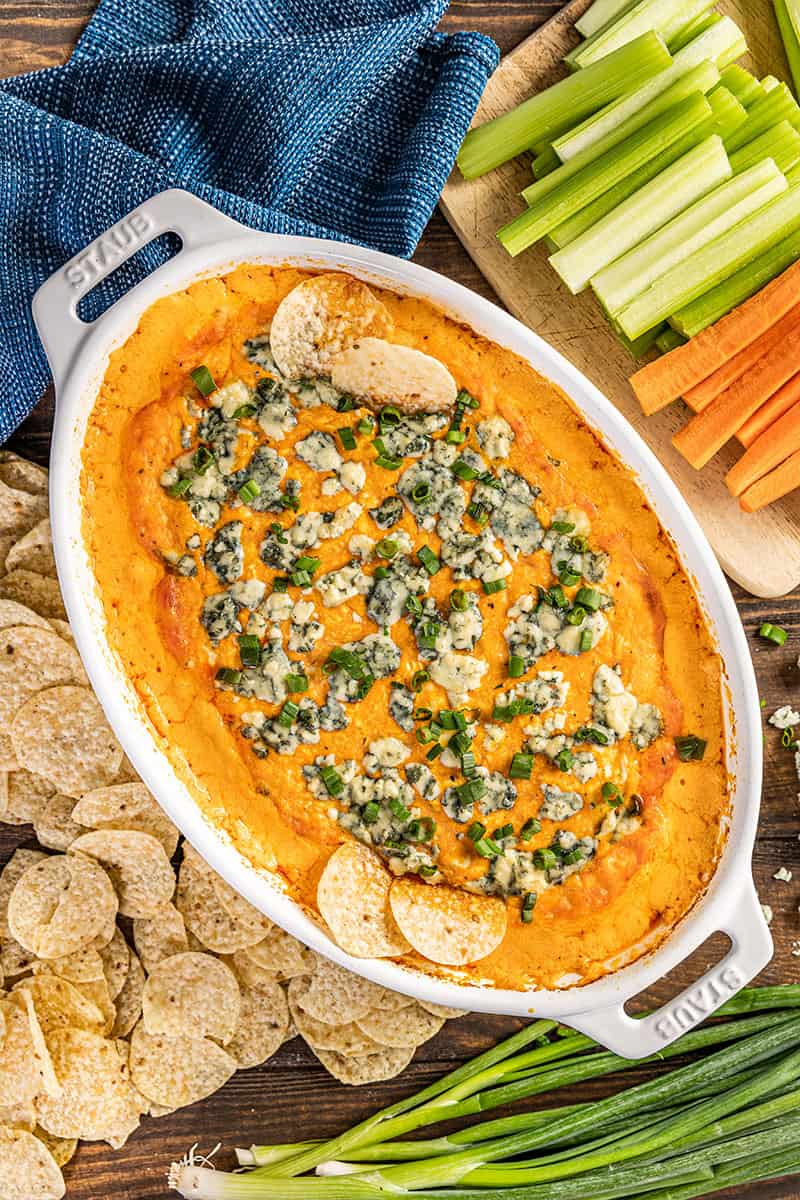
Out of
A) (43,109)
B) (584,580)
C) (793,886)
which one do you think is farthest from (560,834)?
(43,109)

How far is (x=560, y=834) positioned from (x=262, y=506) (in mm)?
1160

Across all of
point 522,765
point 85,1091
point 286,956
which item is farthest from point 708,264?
point 85,1091

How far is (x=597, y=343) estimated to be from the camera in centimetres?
334

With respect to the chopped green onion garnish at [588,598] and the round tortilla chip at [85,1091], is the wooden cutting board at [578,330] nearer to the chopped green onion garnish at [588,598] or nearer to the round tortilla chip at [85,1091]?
the chopped green onion garnish at [588,598]

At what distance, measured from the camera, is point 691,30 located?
10.6ft

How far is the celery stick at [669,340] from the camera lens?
10.8 feet

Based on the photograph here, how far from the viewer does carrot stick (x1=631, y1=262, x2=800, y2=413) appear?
3.14 m

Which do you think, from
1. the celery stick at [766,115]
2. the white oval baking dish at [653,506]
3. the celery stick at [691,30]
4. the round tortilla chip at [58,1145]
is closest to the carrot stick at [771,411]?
the white oval baking dish at [653,506]

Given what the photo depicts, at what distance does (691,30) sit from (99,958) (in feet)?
10.3

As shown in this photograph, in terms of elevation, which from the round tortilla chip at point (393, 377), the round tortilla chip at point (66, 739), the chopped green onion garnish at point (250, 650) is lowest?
the round tortilla chip at point (66, 739)

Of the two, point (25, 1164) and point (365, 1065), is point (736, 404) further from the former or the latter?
point (25, 1164)

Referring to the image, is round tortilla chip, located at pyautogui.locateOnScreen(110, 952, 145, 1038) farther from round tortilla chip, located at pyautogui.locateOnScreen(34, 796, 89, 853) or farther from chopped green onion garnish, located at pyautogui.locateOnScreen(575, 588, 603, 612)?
chopped green onion garnish, located at pyautogui.locateOnScreen(575, 588, 603, 612)

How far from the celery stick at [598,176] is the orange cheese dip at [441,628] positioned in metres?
0.42

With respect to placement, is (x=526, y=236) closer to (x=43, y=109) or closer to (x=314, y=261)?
(x=314, y=261)
